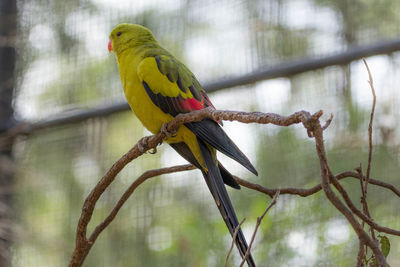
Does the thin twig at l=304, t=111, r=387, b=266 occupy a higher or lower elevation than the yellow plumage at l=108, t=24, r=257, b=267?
lower

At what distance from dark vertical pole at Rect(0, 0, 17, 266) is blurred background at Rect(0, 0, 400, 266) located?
1cm

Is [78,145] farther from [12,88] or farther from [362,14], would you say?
[362,14]

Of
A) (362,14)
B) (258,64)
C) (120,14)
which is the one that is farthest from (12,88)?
(362,14)

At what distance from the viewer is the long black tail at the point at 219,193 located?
1.73 meters

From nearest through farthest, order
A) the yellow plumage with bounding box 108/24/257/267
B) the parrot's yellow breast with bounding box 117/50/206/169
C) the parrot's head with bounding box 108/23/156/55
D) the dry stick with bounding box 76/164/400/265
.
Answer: the dry stick with bounding box 76/164/400/265 → the yellow plumage with bounding box 108/24/257/267 → the parrot's yellow breast with bounding box 117/50/206/169 → the parrot's head with bounding box 108/23/156/55

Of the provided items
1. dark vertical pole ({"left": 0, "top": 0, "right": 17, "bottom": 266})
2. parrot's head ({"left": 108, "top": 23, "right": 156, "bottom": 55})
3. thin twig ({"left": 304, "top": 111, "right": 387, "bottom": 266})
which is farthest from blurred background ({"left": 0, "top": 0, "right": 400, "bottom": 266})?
thin twig ({"left": 304, "top": 111, "right": 387, "bottom": 266})

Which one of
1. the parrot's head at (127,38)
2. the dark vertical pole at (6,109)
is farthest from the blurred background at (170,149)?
the parrot's head at (127,38)

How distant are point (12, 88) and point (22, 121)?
1.27ft

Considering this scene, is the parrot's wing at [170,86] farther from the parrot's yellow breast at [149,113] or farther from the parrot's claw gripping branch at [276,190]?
the parrot's claw gripping branch at [276,190]

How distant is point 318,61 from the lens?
324 cm

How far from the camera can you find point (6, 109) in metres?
3.98

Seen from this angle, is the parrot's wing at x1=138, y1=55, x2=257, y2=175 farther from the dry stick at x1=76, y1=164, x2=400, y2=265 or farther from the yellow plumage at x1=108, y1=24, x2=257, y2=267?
the dry stick at x1=76, y1=164, x2=400, y2=265

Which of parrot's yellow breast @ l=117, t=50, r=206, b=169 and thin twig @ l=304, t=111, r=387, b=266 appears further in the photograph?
parrot's yellow breast @ l=117, t=50, r=206, b=169

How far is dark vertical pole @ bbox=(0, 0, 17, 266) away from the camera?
135 inches
